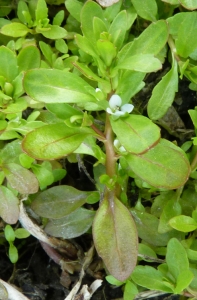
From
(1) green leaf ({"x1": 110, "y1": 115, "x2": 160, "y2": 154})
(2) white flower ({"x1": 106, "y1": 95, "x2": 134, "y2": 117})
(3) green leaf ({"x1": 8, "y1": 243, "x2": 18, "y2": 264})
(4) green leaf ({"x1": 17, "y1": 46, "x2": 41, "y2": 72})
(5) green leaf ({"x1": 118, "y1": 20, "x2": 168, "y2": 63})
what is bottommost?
(3) green leaf ({"x1": 8, "y1": 243, "x2": 18, "y2": 264})

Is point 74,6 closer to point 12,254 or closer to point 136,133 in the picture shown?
point 136,133

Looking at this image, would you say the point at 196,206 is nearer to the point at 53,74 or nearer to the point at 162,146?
the point at 162,146

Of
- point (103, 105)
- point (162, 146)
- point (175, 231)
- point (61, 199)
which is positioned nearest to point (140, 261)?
point (175, 231)

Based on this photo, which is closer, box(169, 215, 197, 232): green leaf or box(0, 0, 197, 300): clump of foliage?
box(0, 0, 197, 300): clump of foliage

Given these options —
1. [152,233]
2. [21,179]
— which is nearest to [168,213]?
[152,233]

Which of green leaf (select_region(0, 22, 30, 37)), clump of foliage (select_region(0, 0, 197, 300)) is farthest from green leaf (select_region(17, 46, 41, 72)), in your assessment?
green leaf (select_region(0, 22, 30, 37))

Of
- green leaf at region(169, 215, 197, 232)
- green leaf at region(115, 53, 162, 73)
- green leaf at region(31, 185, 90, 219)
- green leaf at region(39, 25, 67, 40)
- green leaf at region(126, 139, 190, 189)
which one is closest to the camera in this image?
green leaf at region(115, 53, 162, 73)

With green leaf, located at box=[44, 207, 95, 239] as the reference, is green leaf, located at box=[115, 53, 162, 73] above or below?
above

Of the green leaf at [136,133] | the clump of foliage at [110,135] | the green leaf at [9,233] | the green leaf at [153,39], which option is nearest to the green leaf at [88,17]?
the clump of foliage at [110,135]

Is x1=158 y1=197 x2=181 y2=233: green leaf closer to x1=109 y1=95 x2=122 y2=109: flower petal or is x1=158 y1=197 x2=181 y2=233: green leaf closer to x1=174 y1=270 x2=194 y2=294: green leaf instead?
x1=174 y1=270 x2=194 y2=294: green leaf
